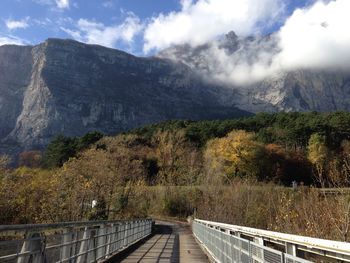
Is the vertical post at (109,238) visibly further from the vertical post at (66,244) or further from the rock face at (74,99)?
the rock face at (74,99)

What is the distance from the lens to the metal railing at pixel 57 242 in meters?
6.66

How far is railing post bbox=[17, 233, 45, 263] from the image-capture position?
23.4 feet

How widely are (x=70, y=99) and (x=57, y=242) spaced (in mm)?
163980

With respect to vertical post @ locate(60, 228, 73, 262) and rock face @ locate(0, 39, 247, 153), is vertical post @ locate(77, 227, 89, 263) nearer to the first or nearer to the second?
vertical post @ locate(60, 228, 73, 262)

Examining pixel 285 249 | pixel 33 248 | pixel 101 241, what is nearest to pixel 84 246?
pixel 101 241

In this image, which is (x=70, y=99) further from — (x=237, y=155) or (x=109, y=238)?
(x=109, y=238)

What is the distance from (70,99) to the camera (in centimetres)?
16812

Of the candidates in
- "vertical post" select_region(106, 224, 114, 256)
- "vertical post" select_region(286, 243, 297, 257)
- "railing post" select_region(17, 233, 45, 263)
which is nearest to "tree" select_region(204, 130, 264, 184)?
"vertical post" select_region(106, 224, 114, 256)

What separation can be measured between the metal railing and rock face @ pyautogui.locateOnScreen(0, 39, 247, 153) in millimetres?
139520

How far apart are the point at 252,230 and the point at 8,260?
13.5ft

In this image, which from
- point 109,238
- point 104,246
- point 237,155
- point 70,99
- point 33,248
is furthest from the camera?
point 70,99

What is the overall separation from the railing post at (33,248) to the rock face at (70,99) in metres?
145

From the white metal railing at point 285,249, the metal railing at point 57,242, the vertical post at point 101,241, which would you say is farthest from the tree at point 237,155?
the white metal railing at point 285,249

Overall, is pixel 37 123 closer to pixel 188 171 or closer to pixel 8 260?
pixel 188 171
